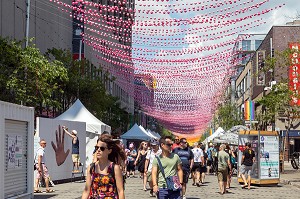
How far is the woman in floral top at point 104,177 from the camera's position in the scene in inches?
303

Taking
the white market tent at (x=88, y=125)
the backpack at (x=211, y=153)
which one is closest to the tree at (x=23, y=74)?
the white market tent at (x=88, y=125)

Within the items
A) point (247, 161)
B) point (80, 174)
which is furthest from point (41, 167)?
point (247, 161)

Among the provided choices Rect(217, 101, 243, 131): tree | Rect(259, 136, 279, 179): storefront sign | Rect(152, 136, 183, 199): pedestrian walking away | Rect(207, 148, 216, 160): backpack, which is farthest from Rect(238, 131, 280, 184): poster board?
Rect(217, 101, 243, 131): tree

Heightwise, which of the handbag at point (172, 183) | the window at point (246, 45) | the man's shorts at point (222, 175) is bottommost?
the man's shorts at point (222, 175)

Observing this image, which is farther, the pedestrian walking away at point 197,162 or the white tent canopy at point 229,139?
the white tent canopy at point 229,139

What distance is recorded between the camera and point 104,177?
25.3ft

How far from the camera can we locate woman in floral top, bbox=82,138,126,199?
303 inches

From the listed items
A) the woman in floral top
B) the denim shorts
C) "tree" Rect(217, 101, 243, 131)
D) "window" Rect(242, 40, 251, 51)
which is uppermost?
"window" Rect(242, 40, 251, 51)

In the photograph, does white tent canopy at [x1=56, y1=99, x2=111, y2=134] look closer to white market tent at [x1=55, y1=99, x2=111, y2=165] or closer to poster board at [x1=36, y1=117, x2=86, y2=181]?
white market tent at [x1=55, y1=99, x2=111, y2=165]

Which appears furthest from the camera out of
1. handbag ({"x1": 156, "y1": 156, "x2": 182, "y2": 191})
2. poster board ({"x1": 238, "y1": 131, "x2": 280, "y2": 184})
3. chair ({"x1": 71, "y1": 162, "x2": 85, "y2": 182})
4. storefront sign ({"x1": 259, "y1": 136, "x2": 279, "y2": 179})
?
chair ({"x1": 71, "y1": 162, "x2": 85, "y2": 182})

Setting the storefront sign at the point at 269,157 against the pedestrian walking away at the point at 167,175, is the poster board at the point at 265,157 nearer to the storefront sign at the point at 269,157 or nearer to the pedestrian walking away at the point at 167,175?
the storefront sign at the point at 269,157

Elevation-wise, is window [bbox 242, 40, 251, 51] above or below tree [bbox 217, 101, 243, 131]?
above

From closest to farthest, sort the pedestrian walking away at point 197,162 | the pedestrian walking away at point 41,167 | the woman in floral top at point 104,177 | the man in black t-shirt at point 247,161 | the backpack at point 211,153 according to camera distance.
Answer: the woman in floral top at point 104,177
the pedestrian walking away at point 41,167
the man in black t-shirt at point 247,161
the pedestrian walking away at point 197,162
the backpack at point 211,153

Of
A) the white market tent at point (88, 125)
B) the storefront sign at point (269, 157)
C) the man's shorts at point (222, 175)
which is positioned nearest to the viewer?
the man's shorts at point (222, 175)
